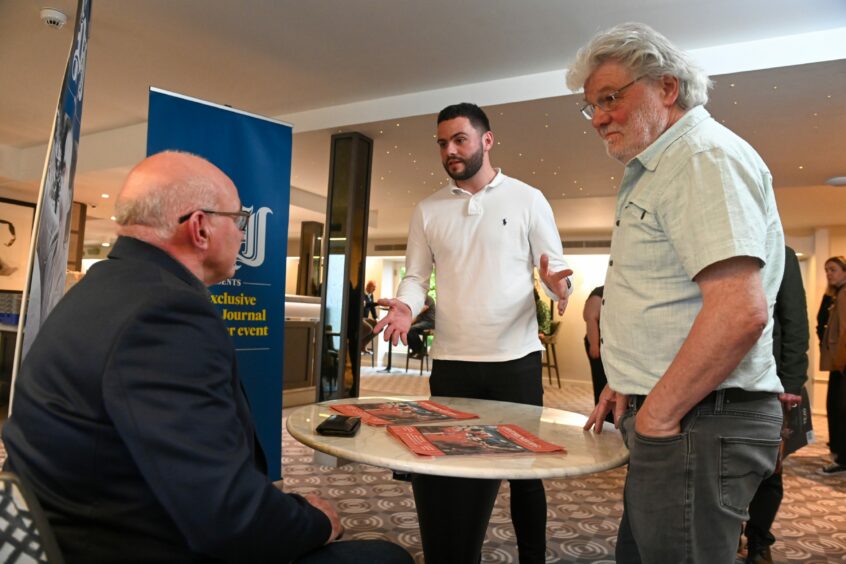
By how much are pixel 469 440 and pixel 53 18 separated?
405cm

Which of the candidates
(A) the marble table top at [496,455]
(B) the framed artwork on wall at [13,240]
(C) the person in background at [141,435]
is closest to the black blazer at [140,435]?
(C) the person in background at [141,435]

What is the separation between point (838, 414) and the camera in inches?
177

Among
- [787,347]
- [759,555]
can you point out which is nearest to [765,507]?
[759,555]

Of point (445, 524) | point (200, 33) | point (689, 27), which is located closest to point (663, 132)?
point (445, 524)

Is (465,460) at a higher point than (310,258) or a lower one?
lower

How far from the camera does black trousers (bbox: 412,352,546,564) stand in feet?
5.36

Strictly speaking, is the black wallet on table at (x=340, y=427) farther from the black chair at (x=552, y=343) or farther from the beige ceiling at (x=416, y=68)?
the black chair at (x=552, y=343)

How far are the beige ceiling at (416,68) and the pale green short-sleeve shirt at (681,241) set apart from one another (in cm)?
257

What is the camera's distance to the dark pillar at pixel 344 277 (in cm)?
486

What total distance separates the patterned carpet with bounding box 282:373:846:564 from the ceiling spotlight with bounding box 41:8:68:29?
3.26m

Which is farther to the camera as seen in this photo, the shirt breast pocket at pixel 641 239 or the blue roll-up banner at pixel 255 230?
the blue roll-up banner at pixel 255 230

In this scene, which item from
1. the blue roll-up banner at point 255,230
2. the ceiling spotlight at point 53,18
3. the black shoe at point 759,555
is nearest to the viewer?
the black shoe at point 759,555

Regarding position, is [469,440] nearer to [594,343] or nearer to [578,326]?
[594,343]

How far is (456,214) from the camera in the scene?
212 cm
